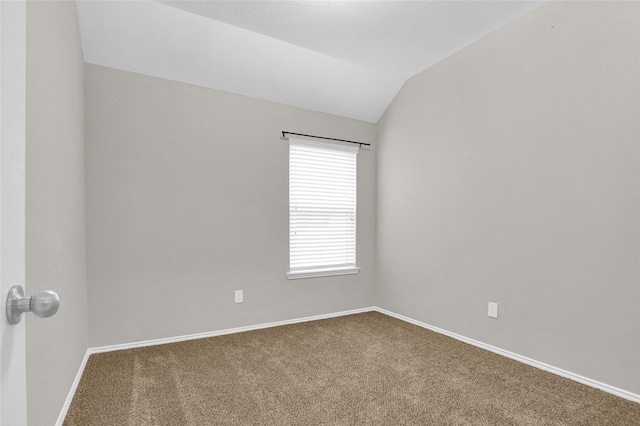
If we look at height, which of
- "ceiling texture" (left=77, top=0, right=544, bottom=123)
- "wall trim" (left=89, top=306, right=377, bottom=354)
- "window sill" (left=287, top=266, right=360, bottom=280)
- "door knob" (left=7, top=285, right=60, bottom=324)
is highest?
"ceiling texture" (left=77, top=0, right=544, bottom=123)

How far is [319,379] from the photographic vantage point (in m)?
2.30

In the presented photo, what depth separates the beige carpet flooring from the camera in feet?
6.13

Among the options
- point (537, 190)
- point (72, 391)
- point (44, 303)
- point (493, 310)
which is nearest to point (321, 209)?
point (493, 310)

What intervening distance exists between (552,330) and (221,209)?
2840 millimetres

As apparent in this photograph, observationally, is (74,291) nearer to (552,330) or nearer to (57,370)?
A: (57,370)

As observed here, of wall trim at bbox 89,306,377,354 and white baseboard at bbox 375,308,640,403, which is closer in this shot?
white baseboard at bbox 375,308,640,403

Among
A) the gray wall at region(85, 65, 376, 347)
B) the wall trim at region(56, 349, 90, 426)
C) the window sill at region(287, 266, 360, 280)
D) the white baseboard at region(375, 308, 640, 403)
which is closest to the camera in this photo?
the wall trim at region(56, 349, 90, 426)

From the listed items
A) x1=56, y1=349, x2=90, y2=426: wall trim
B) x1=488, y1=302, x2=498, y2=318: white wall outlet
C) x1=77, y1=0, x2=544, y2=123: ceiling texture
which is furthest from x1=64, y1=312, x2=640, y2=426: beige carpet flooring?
x1=77, y1=0, x2=544, y2=123: ceiling texture

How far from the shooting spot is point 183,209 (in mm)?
3094

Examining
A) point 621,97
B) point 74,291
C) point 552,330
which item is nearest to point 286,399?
point 74,291

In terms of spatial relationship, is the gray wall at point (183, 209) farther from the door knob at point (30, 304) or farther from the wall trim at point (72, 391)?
the door knob at point (30, 304)
